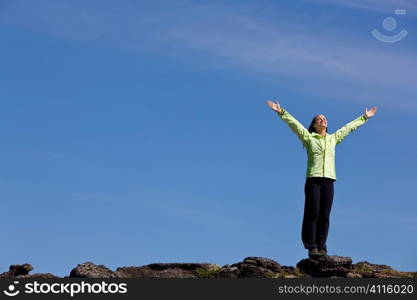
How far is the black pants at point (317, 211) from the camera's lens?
79.5 feet

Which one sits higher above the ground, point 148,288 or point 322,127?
point 322,127

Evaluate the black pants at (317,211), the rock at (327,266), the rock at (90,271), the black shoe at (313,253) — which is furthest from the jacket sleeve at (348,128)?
the rock at (90,271)

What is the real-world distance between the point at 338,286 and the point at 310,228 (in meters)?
5.69

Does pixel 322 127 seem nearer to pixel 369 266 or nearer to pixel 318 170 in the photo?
pixel 318 170

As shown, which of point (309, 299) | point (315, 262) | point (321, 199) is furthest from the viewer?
point (321, 199)

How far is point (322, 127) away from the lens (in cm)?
2484

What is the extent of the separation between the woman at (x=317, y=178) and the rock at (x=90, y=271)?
5733 mm

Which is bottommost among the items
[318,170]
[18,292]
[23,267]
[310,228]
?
[18,292]

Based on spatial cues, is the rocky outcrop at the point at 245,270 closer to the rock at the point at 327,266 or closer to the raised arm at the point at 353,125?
the rock at the point at 327,266

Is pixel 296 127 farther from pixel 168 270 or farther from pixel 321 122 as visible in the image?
pixel 168 270

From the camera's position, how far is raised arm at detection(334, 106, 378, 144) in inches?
991

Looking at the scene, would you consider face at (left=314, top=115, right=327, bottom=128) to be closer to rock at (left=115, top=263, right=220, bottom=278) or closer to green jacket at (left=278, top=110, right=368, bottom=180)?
green jacket at (left=278, top=110, right=368, bottom=180)

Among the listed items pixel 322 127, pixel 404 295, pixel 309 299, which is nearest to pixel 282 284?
pixel 309 299

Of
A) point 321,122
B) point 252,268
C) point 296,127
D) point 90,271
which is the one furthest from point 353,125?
point 90,271
